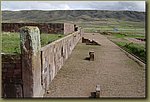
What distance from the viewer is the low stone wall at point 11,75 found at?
7.35 metres

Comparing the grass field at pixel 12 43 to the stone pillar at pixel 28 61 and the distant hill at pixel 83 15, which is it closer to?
the stone pillar at pixel 28 61

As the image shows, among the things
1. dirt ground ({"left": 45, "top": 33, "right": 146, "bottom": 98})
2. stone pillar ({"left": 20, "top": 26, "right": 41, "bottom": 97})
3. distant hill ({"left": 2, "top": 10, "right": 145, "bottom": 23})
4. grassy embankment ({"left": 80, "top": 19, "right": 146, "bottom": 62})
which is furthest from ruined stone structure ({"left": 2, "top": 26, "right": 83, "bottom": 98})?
distant hill ({"left": 2, "top": 10, "right": 145, "bottom": 23})

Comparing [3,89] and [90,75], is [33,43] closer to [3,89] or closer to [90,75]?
[3,89]

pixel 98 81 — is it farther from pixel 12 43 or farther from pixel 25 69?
pixel 25 69

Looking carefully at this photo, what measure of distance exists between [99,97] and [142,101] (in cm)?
164

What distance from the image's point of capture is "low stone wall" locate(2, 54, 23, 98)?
24.1 feet

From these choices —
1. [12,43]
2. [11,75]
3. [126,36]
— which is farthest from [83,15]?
[11,75]

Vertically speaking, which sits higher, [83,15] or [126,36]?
[83,15]

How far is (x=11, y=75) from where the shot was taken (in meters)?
7.43

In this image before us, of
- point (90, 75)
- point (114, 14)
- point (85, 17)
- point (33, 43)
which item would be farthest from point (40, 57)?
point (114, 14)

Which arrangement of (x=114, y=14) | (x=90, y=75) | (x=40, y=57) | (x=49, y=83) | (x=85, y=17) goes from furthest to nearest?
(x=114, y=14) < (x=85, y=17) < (x=90, y=75) < (x=49, y=83) < (x=40, y=57)

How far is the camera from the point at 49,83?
9641 millimetres

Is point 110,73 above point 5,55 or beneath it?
beneath

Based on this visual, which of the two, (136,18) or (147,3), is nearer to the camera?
(147,3)
